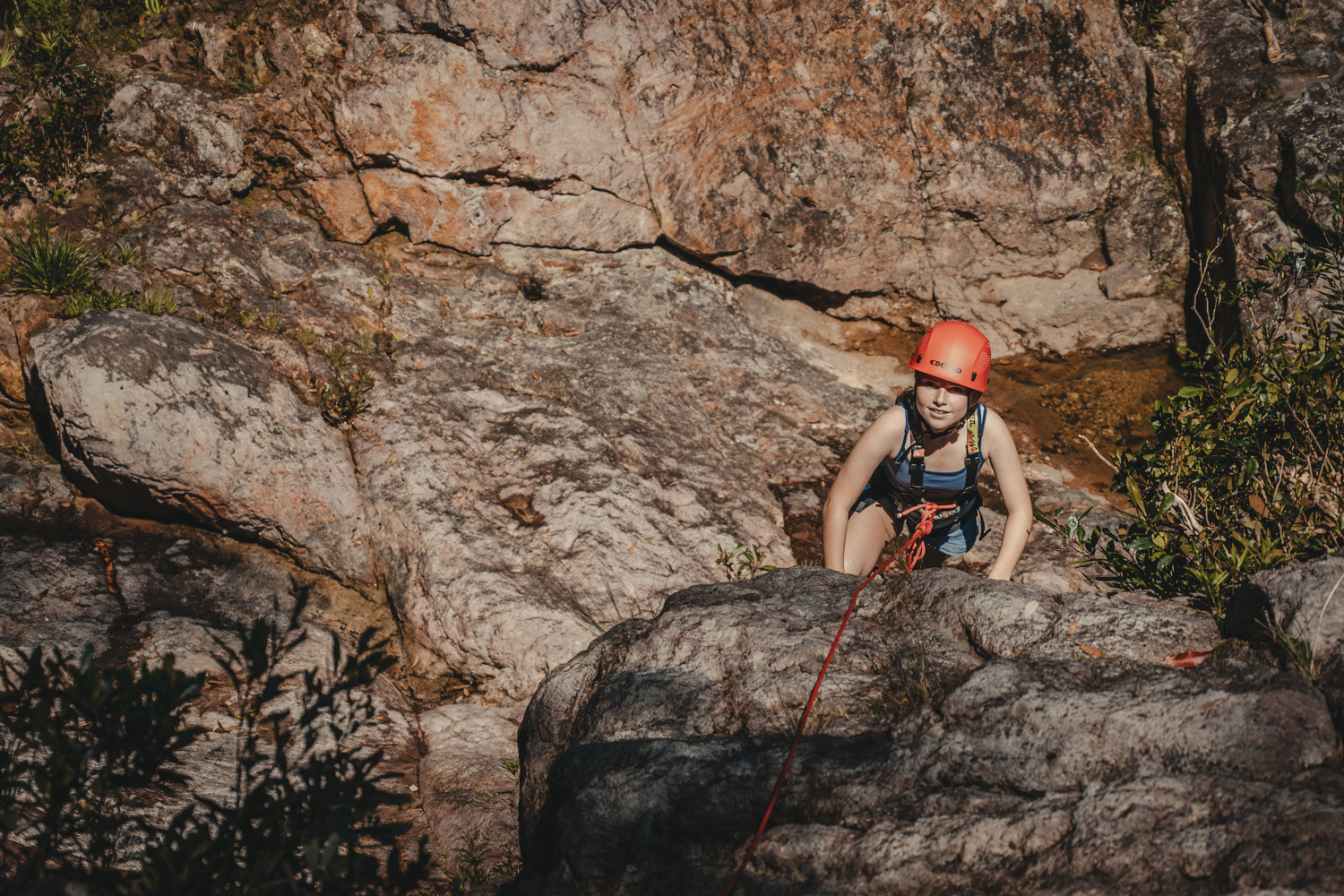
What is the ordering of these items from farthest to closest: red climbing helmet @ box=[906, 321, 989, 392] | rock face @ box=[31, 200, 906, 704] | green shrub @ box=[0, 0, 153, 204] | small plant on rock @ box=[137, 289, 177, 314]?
green shrub @ box=[0, 0, 153, 204], small plant on rock @ box=[137, 289, 177, 314], rock face @ box=[31, 200, 906, 704], red climbing helmet @ box=[906, 321, 989, 392]

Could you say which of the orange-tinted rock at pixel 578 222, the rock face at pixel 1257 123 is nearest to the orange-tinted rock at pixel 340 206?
the orange-tinted rock at pixel 578 222

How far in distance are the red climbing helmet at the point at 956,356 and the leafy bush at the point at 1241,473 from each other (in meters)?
0.82

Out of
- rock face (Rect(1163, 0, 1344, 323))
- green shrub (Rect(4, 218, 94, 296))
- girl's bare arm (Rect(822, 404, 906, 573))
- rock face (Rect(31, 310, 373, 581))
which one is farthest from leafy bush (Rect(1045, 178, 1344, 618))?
green shrub (Rect(4, 218, 94, 296))

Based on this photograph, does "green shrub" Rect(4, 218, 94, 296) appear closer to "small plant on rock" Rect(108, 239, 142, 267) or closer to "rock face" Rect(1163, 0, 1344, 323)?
"small plant on rock" Rect(108, 239, 142, 267)

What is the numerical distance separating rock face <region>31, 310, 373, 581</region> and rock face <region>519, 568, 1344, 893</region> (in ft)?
7.27

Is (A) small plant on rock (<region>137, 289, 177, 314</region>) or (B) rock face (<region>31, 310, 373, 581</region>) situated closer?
(B) rock face (<region>31, 310, 373, 581</region>)

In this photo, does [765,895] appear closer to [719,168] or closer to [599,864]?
[599,864]

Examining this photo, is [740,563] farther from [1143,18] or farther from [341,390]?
[1143,18]

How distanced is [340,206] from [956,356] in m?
4.73

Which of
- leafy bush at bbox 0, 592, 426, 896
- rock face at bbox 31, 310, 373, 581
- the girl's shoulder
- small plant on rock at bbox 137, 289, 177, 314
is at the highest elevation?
small plant on rock at bbox 137, 289, 177, 314

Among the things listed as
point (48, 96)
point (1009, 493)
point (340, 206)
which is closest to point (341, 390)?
point (340, 206)

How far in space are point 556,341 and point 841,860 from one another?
4504mm

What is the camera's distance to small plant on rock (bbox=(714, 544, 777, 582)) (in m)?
5.09

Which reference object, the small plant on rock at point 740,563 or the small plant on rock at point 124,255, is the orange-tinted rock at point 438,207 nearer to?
the small plant on rock at point 124,255
